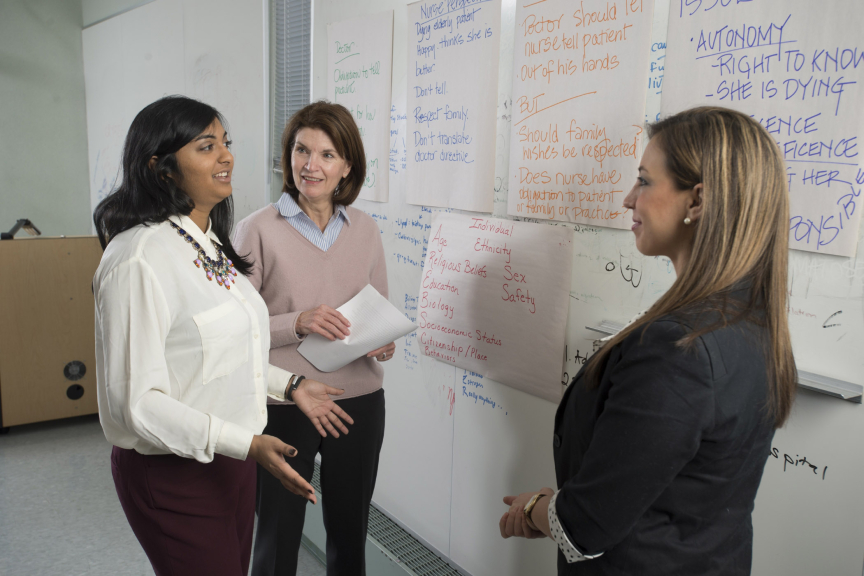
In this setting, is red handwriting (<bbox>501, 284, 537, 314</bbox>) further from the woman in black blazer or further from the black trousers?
the woman in black blazer

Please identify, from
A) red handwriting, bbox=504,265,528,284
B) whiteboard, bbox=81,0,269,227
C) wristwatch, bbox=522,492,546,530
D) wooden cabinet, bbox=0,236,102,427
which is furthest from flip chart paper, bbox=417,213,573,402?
wooden cabinet, bbox=0,236,102,427

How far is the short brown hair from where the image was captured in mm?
1717

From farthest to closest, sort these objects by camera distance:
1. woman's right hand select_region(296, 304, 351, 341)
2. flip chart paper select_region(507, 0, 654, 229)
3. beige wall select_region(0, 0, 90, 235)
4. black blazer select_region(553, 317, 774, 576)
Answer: beige wall select_region(0, 0, 90, 235) → woman's right hand select_region(296, 304, 351, 341) → flip chart paper select_region(507, 0, 654, 229) → black blazer select_region(553, 317, 774, 576)

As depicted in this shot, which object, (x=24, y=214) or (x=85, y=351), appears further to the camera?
(x=24, y=214)

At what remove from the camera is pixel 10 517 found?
8.70ft

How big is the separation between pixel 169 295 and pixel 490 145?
1102mm

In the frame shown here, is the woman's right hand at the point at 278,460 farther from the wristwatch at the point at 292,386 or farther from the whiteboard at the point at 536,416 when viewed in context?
the whiteboard at the point at 536,416

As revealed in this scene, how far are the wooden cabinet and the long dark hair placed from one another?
2.75m

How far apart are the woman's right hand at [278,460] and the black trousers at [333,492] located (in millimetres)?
512

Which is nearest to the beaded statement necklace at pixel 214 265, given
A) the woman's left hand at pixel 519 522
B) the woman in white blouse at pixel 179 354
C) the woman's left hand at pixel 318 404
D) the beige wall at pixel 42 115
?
the woman in white blouse at pixel 179 354

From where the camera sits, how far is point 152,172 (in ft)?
3.98

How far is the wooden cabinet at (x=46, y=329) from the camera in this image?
3410mm

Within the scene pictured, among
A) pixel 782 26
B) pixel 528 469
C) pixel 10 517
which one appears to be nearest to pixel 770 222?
pixel 782 26

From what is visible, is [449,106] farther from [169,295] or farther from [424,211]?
[169,295]
